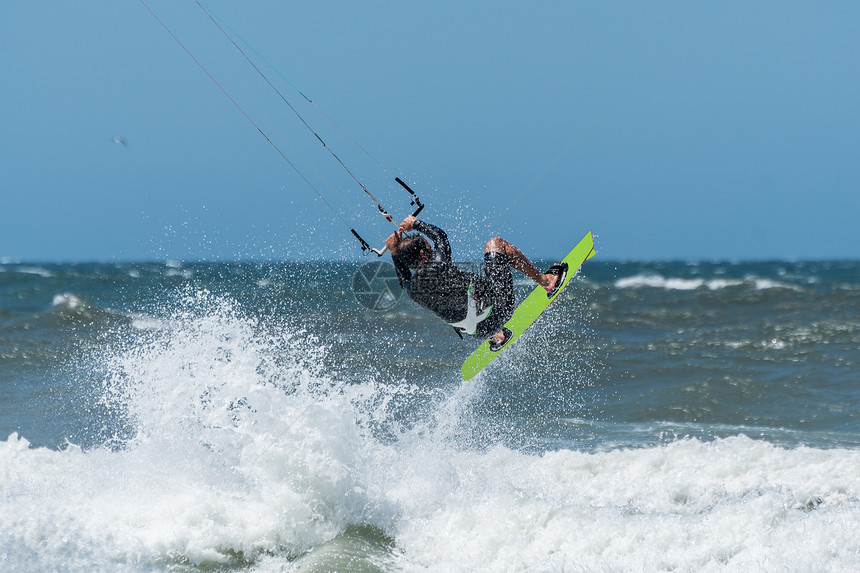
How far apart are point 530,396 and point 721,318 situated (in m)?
10.1

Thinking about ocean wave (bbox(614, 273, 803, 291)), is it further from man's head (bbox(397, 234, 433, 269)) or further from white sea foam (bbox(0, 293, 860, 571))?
man's head (bbox(397, 234, 433, 269))

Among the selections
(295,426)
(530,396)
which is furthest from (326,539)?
(530,396)

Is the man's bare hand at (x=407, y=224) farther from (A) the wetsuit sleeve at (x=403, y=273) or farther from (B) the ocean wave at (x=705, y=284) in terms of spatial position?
(B) the ocean wave at (x=705, y=284)

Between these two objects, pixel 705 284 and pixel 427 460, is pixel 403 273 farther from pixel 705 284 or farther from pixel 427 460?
pixel 705 284

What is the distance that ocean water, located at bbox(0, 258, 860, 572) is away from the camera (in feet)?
18.9

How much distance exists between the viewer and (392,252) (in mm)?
7414

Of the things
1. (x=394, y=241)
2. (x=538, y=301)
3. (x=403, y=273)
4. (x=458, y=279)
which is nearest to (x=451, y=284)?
(x=458, y=279)

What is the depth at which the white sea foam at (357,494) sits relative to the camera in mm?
5609

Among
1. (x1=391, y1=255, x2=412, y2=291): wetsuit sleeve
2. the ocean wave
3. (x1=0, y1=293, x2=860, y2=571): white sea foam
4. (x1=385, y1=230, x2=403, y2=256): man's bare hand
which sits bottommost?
(x1=0, y1=293, x2=860, y2=571): white sea foam

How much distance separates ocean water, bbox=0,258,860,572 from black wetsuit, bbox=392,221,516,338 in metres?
0.82

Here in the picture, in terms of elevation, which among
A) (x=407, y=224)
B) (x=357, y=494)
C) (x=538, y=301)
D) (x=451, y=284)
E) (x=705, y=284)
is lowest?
(x=357, y=494)

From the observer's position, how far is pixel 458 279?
764cm

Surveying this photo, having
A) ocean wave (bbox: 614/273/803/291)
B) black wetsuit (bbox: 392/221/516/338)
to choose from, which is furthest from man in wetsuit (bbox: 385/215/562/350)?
ocean wave (bbox: 614/273/803/291)

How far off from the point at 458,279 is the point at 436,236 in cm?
54
